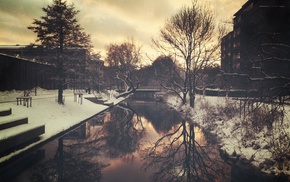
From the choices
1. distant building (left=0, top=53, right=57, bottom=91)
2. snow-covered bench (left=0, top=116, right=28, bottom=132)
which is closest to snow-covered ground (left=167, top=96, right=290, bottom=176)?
snow-covered bench (left=0, top=116, right=28, bottom=132)

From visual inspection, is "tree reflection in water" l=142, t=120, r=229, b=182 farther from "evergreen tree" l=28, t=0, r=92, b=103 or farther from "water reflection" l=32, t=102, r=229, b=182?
"evergreen tree" l=28, t=0, r=92, b=103

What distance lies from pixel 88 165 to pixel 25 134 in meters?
3.60

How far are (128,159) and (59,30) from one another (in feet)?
58.8

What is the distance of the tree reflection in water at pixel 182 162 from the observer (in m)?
7.71

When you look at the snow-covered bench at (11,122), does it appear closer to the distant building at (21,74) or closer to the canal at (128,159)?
the canal at (128,159)

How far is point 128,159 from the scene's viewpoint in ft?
31.5

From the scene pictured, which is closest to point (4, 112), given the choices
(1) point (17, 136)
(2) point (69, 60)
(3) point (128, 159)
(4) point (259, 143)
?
(1) point (17, 136)

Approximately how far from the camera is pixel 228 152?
32.8ft

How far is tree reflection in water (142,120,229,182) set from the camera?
771 cm

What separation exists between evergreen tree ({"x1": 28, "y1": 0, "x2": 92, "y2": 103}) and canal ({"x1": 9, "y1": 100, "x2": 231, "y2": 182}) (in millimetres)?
10148

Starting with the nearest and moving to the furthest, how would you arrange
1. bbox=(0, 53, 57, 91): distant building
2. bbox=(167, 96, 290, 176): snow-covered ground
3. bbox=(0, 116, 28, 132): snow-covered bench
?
bbox=(167, 96, 290, 176): snow-covered ground < bbox=(0, 116, 28, 132): snow-covered bench < bbox=(0, 53, 57, 91): distant building

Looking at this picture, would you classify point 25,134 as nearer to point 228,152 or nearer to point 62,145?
point 62,145

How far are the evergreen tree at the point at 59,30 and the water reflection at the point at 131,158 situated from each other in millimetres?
10315

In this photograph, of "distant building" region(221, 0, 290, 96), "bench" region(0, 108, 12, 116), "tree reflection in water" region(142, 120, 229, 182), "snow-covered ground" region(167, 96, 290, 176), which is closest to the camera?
"distant building" region(221, 0, 290, 96)
